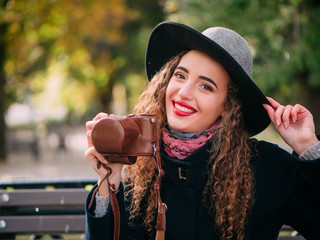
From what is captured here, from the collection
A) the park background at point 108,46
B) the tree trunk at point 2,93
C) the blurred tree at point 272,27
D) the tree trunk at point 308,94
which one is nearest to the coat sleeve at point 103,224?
the park background at point 108,46

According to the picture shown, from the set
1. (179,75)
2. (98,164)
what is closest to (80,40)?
(179,75)

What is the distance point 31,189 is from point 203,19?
4631 millimetres

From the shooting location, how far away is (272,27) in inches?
244

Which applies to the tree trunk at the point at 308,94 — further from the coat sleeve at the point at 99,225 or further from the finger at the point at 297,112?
the coat sleeve at the point at 99,225

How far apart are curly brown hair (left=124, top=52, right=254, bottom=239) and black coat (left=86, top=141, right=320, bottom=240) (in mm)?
53

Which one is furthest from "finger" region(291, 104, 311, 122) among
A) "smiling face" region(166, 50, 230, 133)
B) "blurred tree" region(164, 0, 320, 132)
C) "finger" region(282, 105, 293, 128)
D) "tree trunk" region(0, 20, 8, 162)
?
"tree trunk" region(0, 20, 8, 162)

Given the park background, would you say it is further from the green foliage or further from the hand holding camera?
the hand holding camera

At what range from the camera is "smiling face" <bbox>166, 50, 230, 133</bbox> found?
6.75ft

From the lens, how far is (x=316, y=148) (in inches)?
83.4

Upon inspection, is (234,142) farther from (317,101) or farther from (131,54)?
(131,54)

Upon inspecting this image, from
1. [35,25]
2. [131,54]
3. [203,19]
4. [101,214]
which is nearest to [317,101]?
[203,19]

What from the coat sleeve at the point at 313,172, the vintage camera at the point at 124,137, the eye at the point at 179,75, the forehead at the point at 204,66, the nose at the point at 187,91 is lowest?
the coat sleeve at the point at 313,172

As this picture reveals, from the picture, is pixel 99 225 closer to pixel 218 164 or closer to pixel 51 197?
pixel 218 164

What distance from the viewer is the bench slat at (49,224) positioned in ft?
9.29
